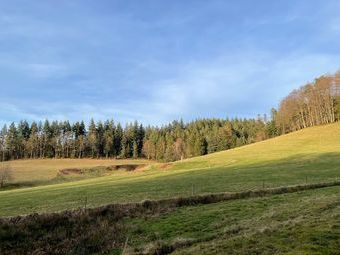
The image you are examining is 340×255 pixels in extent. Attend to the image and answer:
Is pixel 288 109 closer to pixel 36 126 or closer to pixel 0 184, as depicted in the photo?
pixel 0 184

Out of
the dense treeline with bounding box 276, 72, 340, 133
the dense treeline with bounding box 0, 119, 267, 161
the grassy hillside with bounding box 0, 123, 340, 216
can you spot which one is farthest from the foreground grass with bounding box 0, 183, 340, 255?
the dense treeline with bounding box 0, 119, 267, 161

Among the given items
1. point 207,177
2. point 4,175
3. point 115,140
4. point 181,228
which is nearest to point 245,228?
point 181,228

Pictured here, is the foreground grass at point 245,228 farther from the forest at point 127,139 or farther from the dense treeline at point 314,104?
the forest at point 127,139

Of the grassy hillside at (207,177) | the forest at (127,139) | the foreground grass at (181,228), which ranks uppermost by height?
the forest at (127,139)

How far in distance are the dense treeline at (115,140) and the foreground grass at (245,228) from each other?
5431 inches

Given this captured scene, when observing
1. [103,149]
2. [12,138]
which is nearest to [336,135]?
[103,149]

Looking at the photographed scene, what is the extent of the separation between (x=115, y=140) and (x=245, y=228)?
175 metres

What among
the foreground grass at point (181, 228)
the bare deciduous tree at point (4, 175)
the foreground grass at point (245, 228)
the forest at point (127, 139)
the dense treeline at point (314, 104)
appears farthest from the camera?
the forest at point (127, 139)

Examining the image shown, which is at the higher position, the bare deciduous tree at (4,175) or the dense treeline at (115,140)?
the dense treeline at (115,140)

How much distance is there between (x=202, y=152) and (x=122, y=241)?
14466 cm

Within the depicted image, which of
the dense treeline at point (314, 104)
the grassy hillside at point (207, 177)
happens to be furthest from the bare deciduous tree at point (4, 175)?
the dense treeline at point (314, 104)

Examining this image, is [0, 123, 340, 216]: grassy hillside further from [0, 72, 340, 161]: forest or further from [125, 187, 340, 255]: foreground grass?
[0, 72, 340, 161]: forest

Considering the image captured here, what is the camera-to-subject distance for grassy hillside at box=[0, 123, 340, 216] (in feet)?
137

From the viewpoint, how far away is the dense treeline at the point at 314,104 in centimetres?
12506
